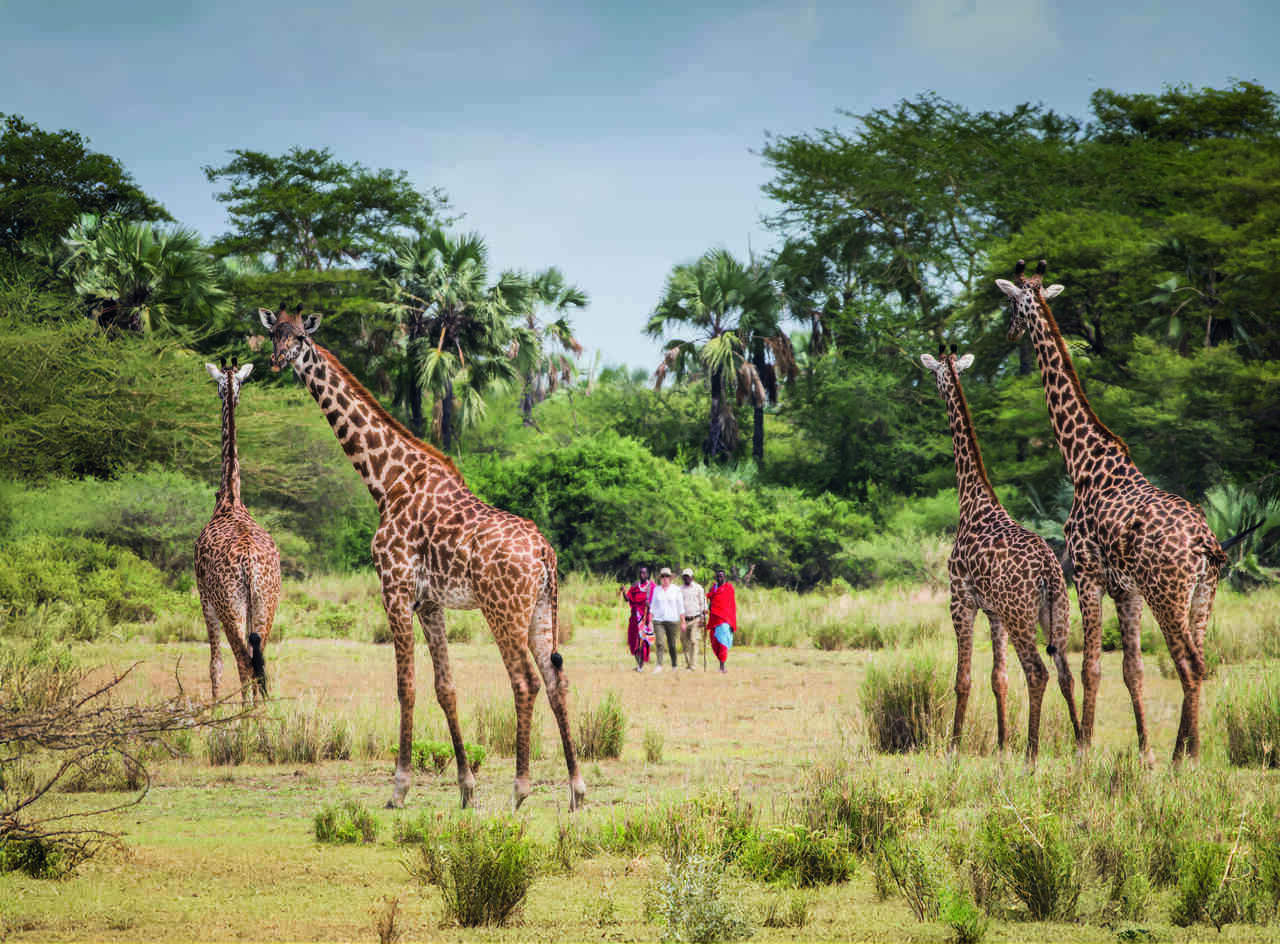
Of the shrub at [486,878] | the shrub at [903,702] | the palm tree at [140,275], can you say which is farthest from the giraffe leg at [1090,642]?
the palm tree at [140,275]

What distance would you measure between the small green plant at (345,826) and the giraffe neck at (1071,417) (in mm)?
6314

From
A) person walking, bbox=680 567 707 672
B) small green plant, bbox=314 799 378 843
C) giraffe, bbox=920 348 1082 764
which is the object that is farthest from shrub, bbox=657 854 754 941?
person walking, bbox=680 567 707 672

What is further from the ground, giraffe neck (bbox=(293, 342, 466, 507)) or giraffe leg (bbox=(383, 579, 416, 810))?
giraffe neck (bbox=(293, 342, 466, 507))

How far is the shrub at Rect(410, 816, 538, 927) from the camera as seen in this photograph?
6.46 m

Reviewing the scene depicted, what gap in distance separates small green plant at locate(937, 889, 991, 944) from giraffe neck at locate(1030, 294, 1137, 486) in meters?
5.41

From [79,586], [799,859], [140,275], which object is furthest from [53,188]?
[799,859]

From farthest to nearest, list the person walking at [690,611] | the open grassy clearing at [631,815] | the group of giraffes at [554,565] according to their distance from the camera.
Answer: the person walking at [690,611] < the group of giraffes at [554,565] < the open grassy clearing at [631,815]

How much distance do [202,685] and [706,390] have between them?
36.9 m

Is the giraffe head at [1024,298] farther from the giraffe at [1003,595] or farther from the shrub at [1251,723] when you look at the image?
the shrub at [1251,723]

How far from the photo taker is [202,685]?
15.6 metres

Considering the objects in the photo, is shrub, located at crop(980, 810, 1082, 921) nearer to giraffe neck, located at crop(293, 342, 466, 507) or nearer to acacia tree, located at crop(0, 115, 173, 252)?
giraffe neck, located at crop(293, 342, 466, 507)

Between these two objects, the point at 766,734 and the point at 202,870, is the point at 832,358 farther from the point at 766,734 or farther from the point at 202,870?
the point at 202,870

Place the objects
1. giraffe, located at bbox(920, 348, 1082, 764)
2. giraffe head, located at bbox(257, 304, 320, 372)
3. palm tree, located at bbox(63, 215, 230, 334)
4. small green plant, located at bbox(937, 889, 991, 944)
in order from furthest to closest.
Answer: palm tree, located at bbox(63, 215, 230, 334)
giraffe, located at bbox(920, 348, 1082, 764)
giraffe head, located at bbox(257, 304, 320, 372)
small green plant, located at bbox(937, 889, 991, 944)

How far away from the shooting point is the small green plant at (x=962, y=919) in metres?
6.01
